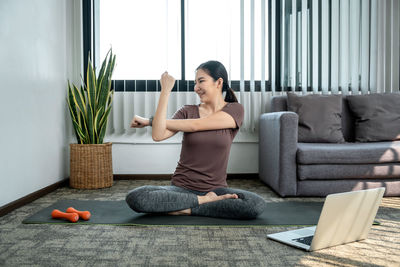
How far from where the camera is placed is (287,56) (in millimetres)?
3922

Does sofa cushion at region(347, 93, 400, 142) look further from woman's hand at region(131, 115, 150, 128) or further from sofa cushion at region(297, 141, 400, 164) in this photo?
woman's hand at region(131, 115, 150, 128)

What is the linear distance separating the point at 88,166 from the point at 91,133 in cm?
28

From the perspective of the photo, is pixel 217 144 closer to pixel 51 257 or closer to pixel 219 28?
pixel 51 257

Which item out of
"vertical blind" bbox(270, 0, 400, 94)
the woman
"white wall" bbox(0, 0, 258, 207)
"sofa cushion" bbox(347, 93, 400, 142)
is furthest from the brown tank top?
"vertical blind" bbox(270, 0, 400, 94)

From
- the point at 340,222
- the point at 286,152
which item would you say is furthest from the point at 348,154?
the point at 340,222

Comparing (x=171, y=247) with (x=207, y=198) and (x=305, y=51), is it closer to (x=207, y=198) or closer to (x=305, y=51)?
(x=207, y=198)

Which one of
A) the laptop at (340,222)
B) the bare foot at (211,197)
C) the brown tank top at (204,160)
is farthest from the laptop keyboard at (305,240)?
the brown tank top at (204,160)

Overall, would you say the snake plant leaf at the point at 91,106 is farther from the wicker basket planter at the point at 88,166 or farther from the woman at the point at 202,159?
the woman at the point at 202,159

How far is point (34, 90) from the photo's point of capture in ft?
9.68

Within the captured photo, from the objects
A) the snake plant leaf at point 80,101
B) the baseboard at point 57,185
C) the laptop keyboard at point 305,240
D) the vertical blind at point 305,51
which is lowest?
the baseboard at point 57,185

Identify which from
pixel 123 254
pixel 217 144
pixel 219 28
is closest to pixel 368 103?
pixel 219 28

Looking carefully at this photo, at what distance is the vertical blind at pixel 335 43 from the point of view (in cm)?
388

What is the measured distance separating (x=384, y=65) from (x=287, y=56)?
0.95 m

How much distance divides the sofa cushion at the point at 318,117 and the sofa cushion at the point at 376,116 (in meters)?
0.16
